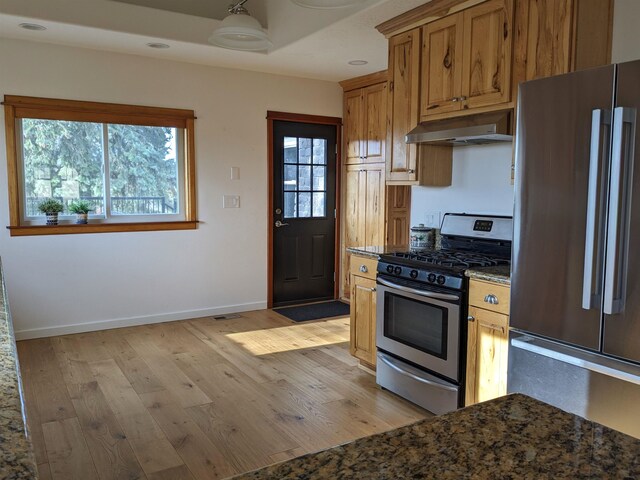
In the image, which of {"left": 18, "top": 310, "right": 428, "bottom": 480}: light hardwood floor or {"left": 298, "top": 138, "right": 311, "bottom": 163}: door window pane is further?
{"left": 298, "top": 138, "right": 311, "bottom": 163}: door window pane

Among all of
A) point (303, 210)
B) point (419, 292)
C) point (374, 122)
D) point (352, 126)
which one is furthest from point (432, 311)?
point (352, 126)

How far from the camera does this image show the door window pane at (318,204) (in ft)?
19.2

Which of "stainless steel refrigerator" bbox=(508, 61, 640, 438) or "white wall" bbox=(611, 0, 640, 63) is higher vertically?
"white wall" bbox=(611, 0, 640, 63)

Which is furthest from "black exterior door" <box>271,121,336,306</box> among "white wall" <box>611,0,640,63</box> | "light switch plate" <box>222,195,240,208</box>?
"white wall" <box>611,0,640,63</box>

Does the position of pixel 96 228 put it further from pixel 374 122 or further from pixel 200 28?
pixel 374 122

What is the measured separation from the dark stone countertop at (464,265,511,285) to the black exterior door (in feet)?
10.3

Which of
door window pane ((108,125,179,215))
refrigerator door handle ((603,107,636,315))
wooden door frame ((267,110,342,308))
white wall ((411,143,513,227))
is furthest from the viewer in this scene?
wooden door frame ((267,110,342,308))

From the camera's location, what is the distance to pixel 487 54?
3.03 meters

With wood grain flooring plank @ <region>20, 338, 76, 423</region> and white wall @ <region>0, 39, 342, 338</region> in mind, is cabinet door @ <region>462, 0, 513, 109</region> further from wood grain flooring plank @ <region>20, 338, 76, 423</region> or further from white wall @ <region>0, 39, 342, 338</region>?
wood grain flooring plank @ <region>20, 338, 76, 423</region>

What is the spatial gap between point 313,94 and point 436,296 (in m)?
3.42

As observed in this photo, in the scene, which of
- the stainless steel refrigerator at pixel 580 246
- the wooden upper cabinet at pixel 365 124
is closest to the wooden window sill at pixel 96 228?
the wooden upper cabinet at pixel 365 124

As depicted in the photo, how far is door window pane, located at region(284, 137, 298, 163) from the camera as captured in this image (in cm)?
562

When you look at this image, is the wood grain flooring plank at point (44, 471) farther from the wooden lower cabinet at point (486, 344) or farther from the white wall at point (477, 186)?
the white wall at point (477, 186)

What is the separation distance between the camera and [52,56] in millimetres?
4363
